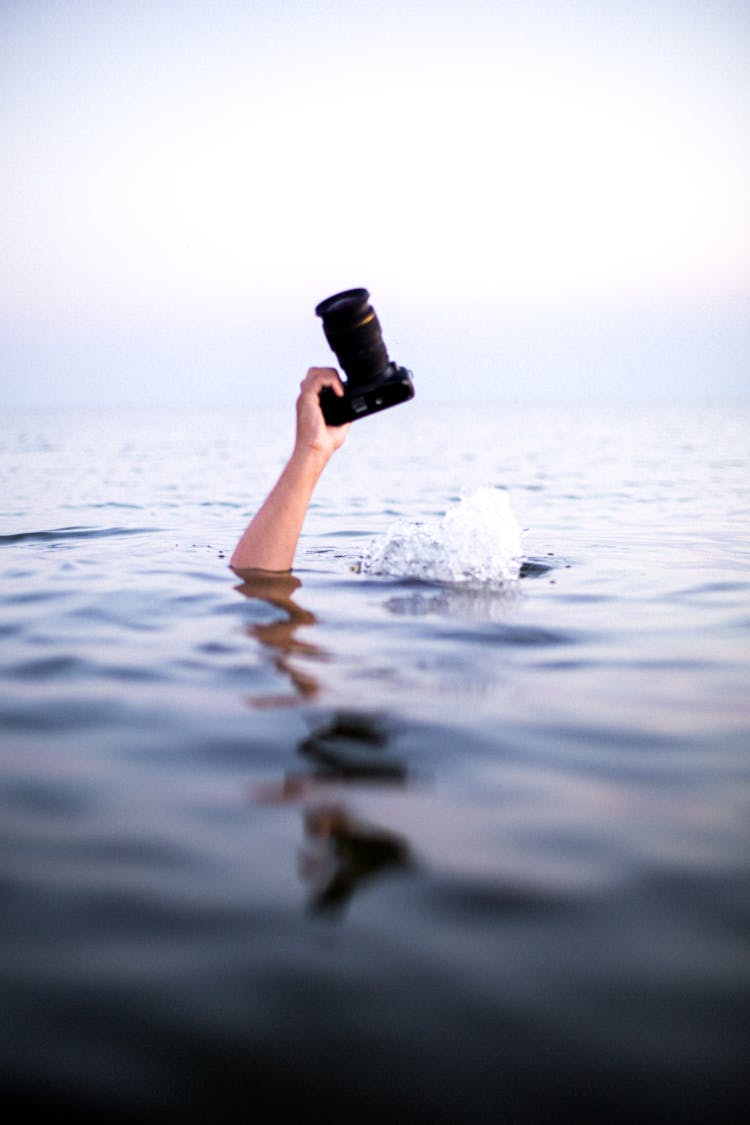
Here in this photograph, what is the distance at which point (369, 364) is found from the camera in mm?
4086

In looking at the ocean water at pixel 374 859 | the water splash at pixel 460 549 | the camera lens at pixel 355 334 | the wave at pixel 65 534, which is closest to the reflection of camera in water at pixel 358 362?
the camera lens at pixel 355 334

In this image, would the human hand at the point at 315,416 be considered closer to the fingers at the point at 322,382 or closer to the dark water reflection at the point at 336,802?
the fingers at the point at 322,382

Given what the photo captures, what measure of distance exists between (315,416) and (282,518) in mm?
527

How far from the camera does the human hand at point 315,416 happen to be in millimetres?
4117

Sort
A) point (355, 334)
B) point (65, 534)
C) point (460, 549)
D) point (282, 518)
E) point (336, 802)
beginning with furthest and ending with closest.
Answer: point (65, 534) → point (460, 549) → point (282, 518) → point (355, 334) → point (336, 802)

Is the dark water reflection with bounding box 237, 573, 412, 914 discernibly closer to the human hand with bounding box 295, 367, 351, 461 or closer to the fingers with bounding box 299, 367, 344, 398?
the human hand with bounding box 295, 367, 351, 461

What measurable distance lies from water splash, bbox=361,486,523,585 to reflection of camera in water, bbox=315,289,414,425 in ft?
3.58

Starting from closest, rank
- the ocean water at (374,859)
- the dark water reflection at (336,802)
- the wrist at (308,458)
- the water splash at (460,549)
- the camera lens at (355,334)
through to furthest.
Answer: the ocean water at (374,859) → the dark water reflection at (336,802) → the camera lens at (355,334) → the wrist at (308,458) → the water splash at (460,549)

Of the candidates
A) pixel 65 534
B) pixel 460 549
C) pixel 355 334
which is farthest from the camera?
→ pixel 65 534

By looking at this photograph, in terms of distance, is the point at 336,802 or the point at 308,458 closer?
the point at 336,802

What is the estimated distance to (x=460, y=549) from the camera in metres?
5.01

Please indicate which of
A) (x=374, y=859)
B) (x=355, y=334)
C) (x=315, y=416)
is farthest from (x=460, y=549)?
(x=374, y=859)

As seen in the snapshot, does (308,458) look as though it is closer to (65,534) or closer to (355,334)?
(355,334)

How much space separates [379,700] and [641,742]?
2.56 feet
